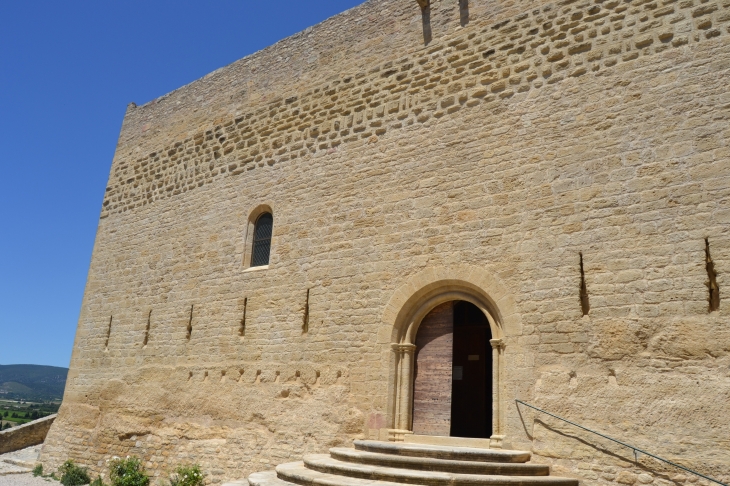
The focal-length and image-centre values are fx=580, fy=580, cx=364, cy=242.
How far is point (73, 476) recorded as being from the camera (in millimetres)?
10352

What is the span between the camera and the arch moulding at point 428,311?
22.5 ft

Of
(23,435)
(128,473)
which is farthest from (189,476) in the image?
(23,435)

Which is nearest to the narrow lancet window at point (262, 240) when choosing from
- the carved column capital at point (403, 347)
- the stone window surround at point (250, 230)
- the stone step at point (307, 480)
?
the stone window surround at point (250, 230)

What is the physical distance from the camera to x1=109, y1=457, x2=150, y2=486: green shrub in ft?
31.2

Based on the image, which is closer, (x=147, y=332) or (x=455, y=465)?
(x=455, y=465)

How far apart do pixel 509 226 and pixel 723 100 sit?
2.61 metres

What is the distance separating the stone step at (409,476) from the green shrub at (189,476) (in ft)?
8.86

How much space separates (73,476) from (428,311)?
24.1ft

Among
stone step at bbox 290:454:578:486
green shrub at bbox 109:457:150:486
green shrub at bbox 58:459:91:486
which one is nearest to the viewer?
stone step at bbox 290:454:578:486

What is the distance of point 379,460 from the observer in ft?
20.7

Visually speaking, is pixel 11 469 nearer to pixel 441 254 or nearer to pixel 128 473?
pixel 128 473

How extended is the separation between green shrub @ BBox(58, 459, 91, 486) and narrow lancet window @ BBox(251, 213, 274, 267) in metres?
4.98

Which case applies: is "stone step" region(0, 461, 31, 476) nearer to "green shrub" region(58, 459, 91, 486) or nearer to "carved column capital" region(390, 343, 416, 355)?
"green shrub" region(58, 459, 91, 486)

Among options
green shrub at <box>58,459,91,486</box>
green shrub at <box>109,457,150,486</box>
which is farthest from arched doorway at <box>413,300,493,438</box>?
green shrub at <box>58,459,91,486</box>
